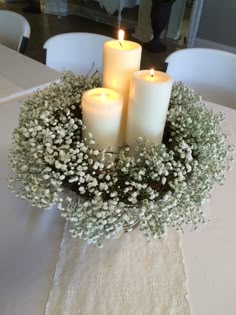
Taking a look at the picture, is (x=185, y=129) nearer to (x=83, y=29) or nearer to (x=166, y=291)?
(x=166, y=291)

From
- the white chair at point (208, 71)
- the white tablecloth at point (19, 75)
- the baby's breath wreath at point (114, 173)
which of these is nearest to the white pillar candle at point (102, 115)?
the baby's breath wreath at point (114, 173)

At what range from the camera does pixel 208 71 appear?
145 cm

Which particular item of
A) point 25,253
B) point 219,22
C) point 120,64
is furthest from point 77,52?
point 219,22

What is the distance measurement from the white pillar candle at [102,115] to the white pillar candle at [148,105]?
0.09 feet

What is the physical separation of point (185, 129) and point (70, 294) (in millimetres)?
368

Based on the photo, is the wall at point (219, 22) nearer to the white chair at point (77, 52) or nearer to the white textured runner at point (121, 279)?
the white chair at point (77, 52)

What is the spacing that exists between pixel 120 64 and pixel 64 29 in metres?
4.40

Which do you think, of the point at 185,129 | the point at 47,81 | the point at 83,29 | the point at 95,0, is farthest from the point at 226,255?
the point at 95,0

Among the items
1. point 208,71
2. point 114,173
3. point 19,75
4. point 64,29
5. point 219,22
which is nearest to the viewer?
point 114,173

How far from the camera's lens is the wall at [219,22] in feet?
11.5

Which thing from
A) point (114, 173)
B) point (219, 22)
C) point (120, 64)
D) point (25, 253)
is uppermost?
point (120, 64)

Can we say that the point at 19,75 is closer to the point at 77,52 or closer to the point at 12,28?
the point at 77,52

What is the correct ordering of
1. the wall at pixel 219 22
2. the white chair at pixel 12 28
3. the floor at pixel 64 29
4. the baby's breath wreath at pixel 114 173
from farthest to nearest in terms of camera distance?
1. the floor at pixel 64 29
2. the wall at pixel 219 22
3. the white chair at pixel 12 28
4. the baby's breath wreath at pixel 114 173

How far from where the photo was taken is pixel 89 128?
60 centimetres
